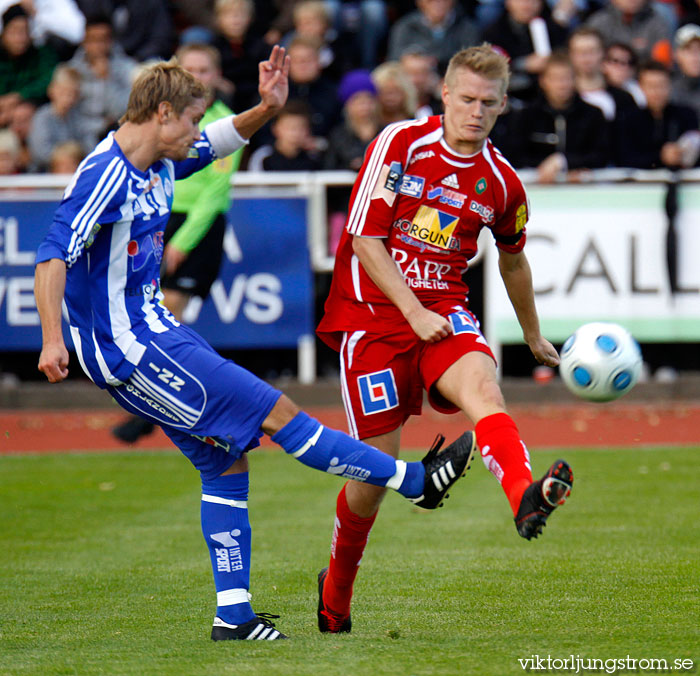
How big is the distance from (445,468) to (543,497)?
485mm

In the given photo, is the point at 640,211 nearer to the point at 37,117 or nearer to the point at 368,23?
the point at 368,23

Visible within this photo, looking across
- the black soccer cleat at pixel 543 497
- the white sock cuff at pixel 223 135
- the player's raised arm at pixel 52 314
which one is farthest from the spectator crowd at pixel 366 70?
the black soccer cleat at pixel 543 497

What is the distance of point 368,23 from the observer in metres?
14.7

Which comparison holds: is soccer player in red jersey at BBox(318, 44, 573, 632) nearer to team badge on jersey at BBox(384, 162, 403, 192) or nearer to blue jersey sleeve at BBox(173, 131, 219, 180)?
team badge on jersey at BBox(384, 162, 403, 192)

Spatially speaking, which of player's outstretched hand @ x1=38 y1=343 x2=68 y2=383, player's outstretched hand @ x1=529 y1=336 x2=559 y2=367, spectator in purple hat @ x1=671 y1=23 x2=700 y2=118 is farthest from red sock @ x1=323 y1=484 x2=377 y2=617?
spectator in purple hat @ x1=671 y1=23 x2=700 y2=118

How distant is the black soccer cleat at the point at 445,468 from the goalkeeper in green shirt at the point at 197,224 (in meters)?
4.93

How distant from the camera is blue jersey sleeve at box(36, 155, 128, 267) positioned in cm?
450

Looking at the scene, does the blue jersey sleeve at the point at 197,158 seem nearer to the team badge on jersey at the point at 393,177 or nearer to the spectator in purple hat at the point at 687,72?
the team badge on jersey at the point at 393,177

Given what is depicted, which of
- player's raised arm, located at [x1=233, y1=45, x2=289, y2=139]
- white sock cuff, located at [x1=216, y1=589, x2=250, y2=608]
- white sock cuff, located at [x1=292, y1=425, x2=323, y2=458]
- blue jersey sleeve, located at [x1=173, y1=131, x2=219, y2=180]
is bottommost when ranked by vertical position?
white sock cuff, located at [x1=216, y1=589, x2=250, y2=608]

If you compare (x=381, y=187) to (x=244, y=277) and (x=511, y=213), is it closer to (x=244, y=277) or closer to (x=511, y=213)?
(x=511, y=213)

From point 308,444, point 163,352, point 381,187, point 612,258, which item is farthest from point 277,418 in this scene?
point 612,258

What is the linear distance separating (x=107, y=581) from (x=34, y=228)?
6998mm

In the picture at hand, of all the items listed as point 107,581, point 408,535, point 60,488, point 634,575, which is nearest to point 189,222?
point 60,488

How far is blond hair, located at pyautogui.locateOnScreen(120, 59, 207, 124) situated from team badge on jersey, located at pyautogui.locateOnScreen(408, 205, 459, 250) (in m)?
1.05
